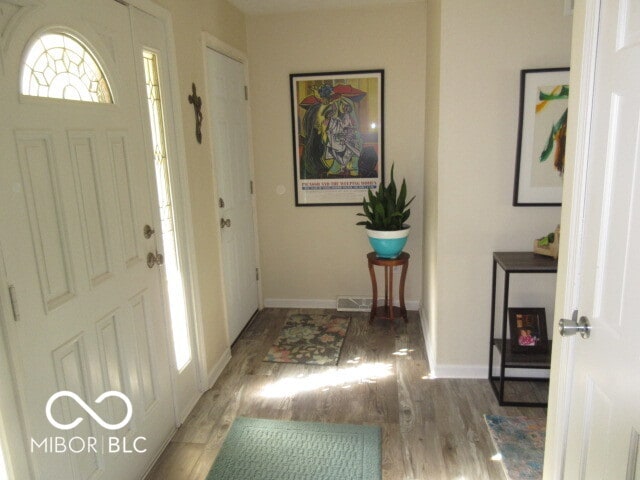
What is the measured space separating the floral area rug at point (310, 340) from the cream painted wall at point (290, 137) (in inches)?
12.2

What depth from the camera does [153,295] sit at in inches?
83.6

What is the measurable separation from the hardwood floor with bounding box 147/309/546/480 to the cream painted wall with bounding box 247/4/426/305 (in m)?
0.72

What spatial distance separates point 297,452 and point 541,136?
203 cm

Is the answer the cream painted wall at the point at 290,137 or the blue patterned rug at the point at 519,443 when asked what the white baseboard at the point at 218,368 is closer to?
the cream painted wall at the point at 290,137

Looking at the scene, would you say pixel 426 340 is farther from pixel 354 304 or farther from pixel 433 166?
pixel 433 166

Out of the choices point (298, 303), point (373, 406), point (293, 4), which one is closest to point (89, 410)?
point (373, 406)

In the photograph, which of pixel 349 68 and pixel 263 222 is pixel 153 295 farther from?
pixel 349 68

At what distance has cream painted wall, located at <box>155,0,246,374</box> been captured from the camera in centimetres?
243

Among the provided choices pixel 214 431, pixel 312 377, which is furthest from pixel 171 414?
pixel 312 377

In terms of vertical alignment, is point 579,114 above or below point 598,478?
above

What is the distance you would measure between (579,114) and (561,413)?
0.91 metres

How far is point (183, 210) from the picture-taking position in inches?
95.1

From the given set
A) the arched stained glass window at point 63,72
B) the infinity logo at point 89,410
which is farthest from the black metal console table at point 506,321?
the arched stained glass window at point 63,72

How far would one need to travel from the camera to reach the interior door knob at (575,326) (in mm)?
1239
